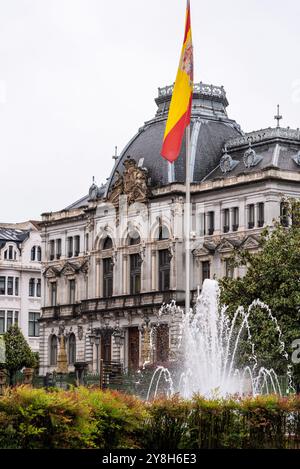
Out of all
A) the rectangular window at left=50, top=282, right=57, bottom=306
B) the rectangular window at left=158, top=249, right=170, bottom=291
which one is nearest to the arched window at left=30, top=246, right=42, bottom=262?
the rectangular window at left=50, top=282, right=57, bottom=306

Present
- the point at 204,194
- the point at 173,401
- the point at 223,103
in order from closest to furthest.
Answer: the point at 173,401
the point at 204,194
the point at 223,103

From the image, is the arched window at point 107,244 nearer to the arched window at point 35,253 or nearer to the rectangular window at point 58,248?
the rectangular window at point 58,248

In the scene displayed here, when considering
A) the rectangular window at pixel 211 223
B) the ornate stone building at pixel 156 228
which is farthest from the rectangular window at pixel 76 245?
the rectangular window at pixel 211 223

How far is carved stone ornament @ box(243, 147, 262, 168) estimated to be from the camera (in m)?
103

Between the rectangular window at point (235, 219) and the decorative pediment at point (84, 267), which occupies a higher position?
the rectangular window at point (235, 219)

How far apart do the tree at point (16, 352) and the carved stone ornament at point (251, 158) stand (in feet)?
81.4

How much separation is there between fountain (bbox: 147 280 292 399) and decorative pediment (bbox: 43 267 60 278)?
45911mm

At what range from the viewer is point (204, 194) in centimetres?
10562

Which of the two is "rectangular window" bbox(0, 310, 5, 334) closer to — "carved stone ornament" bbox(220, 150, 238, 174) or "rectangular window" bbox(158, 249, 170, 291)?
"rectangular window" bbox(158, 249, 170, 291)

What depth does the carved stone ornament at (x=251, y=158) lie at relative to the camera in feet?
339
